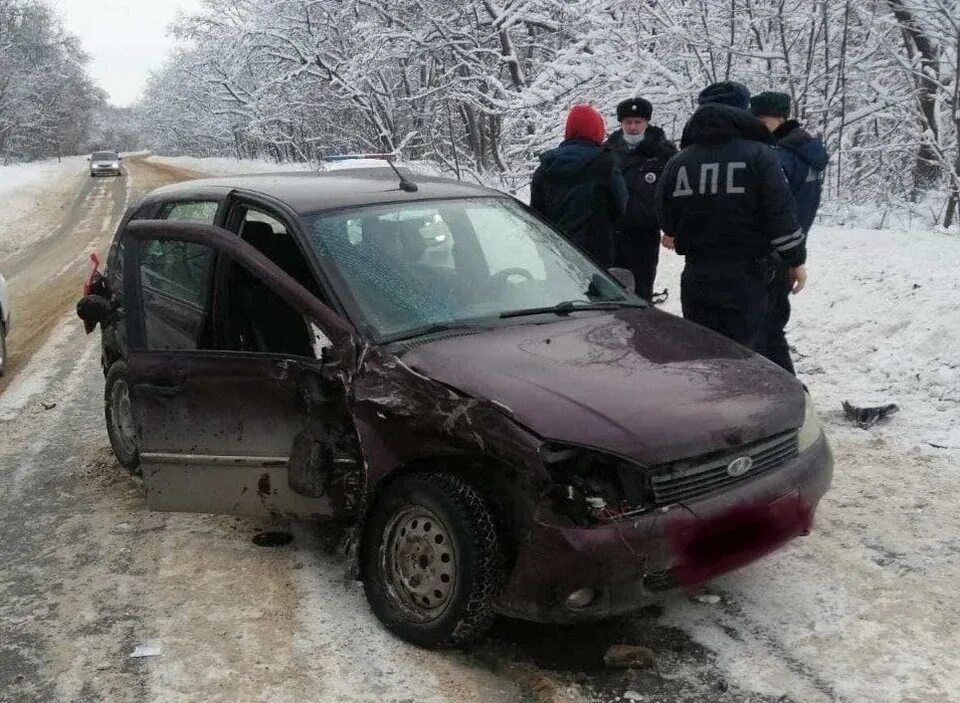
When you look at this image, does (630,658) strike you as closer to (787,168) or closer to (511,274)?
(511,274)

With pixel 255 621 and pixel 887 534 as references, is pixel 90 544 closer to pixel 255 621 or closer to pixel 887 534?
pixel 255 621

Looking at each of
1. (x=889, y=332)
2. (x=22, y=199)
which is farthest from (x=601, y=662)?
(x=22, y=199)

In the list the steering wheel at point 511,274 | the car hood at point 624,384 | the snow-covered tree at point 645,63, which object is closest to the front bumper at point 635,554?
the car hood at point 624,384

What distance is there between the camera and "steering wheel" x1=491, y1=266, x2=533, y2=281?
4082 millimetres

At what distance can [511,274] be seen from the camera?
4133 millimetres

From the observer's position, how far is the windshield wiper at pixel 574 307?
12.8 ft

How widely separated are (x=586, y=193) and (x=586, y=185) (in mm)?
52

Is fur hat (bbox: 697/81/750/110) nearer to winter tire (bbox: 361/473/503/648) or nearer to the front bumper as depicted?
the front bumper

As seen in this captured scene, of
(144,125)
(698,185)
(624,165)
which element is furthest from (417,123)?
(144,125)

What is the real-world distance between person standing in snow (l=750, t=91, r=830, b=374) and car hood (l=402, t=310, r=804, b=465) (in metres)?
1.94

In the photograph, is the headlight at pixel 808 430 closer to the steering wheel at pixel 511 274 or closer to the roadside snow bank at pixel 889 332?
the steering wheel at pixel 511 274

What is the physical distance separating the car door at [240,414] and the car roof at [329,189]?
32 centimetres

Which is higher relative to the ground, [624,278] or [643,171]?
[643,171]

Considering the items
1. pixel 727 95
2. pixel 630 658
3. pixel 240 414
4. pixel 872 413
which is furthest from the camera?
pixel 872 413
